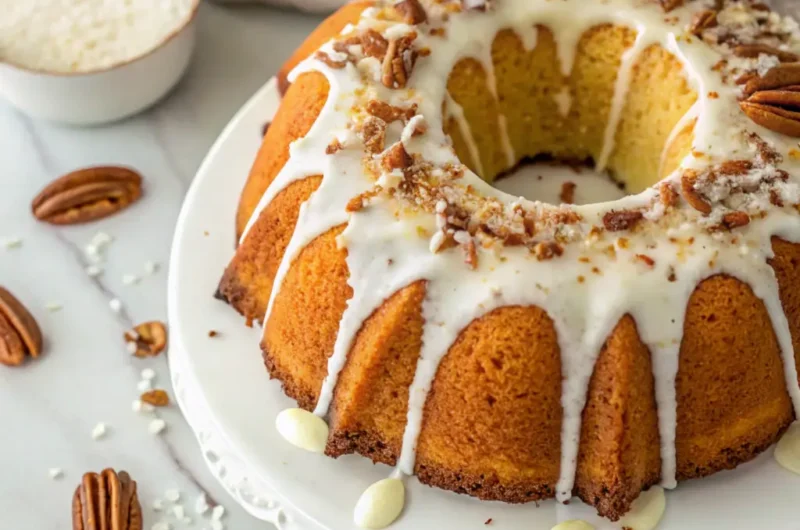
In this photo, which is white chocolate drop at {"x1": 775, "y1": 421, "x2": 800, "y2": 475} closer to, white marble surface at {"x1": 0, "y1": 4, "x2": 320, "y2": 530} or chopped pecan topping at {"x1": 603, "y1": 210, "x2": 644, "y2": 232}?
chopped pecan topping at {"x1": 603, "y1": 210, "x2": 644, "y2": 232}

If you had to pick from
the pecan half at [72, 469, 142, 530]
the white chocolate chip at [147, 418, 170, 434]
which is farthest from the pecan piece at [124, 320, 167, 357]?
the pecan half at [72, 469, 142, 530]

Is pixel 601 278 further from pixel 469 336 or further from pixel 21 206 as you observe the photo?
pixel 21 206

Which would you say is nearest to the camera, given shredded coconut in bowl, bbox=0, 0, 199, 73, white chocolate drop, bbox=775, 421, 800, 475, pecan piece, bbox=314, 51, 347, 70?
white chocolate drop, bbox=775, 421, 800, 475

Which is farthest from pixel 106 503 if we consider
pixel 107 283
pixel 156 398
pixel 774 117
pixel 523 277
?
pixel 774 117

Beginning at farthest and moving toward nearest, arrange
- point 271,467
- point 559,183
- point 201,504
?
1. point 559,183
2. point 201,504
3. point 271,467

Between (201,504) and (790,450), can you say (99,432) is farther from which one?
(790,450)

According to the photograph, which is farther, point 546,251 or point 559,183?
point 559,183
